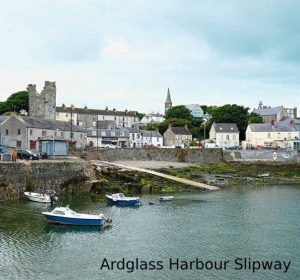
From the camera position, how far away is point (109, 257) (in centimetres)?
3017

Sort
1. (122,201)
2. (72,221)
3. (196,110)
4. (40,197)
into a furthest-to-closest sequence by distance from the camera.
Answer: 1. (196,110)
2. (122,201)
3. (40,197)
4. (72,221)

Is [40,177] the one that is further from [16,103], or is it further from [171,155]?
[16,103]

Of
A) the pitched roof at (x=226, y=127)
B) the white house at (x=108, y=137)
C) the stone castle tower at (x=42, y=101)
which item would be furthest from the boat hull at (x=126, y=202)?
the pitched roof at (x=226, y=127)

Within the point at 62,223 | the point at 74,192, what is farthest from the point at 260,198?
the point at 62,223

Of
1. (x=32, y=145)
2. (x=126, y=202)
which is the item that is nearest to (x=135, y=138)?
(x=32, y=145)

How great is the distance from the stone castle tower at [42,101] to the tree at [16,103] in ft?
81.5

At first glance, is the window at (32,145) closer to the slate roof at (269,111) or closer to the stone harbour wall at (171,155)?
the stone harbour wall at (171,155)

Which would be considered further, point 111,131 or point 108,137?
point 111,131

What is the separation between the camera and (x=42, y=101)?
9600 centimetres

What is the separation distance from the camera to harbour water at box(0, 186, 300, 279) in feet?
89.9

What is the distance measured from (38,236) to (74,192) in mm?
21751

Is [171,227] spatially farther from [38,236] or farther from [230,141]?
[230,141]

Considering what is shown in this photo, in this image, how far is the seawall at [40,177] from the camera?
49.7 m

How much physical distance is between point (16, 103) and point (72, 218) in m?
87.8
